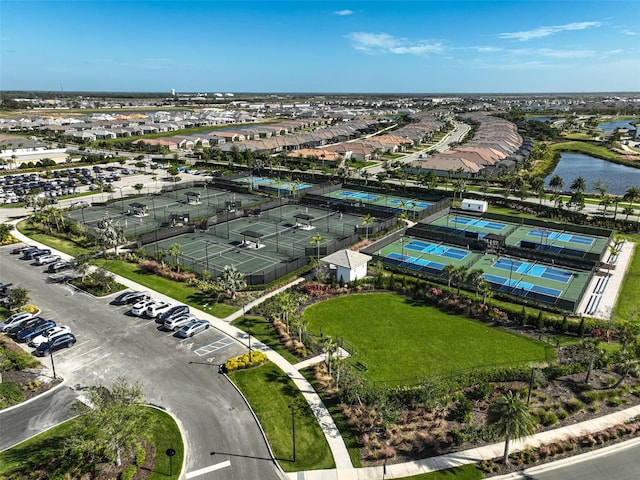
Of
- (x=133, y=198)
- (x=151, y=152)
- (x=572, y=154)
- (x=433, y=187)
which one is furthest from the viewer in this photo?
(x=572, y=154)

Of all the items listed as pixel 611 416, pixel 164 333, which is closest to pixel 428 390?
pixel 611 416

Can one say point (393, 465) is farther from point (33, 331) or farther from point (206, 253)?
point (206, 253)

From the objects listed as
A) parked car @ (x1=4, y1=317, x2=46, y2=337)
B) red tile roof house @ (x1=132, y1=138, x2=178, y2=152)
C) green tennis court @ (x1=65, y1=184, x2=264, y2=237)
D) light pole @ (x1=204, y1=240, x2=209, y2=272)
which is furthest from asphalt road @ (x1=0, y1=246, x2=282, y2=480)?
red tile roof house @ (x1=132, y1=138, x2=178, y2=152)

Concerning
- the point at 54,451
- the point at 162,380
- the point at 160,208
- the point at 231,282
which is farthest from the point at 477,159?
the point at 54,451

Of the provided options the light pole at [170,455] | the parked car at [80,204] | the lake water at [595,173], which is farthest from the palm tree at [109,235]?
the lake water at [595,173]

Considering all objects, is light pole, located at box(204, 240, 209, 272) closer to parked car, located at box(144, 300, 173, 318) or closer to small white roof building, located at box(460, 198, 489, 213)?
parked car, located at box(144, 300, 173, 318)

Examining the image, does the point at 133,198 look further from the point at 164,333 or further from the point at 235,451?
the point at 235,451

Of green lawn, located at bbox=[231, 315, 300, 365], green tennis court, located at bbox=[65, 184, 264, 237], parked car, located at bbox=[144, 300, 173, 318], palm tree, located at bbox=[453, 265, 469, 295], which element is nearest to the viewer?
green lawn, located at bbox=[231, 315, 300, 365]
